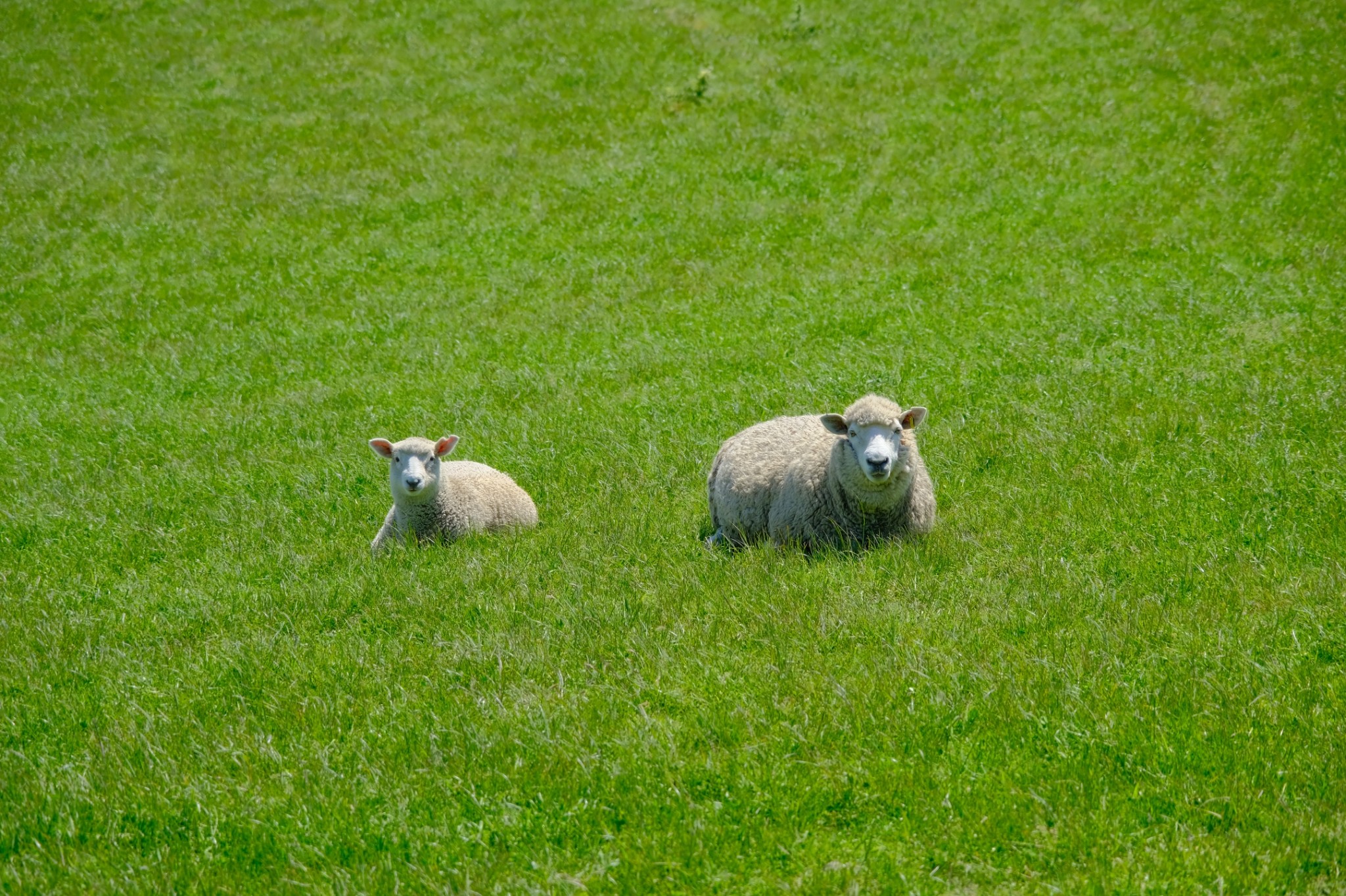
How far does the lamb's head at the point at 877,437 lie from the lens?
28.2ft

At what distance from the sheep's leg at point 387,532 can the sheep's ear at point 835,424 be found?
418 centimetres

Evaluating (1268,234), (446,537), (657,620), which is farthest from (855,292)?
(657,620)

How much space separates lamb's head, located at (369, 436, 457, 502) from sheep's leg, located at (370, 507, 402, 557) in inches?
8.6

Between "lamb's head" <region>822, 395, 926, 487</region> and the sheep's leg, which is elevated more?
"lamb's head" <region>822, 395, 926, 487</region>

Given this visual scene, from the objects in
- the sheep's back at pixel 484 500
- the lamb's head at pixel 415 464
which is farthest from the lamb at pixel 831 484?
the lamb's head at pixel 415 464

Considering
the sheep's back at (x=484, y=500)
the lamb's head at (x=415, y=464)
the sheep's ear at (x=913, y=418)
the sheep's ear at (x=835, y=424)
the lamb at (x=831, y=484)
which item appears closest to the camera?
the lamb at (x=831, y=484)

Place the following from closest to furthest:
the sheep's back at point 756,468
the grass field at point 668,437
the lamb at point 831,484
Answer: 1. the grass field at point 668,437
2. the lamb at point 831,484
3. the sheep's back at point 756,468

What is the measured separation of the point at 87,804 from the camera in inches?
233

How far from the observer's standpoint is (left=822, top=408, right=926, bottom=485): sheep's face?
858cm

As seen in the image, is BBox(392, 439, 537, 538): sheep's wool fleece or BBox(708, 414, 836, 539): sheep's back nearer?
BBox(708, 414, 836, 539): sheep's back

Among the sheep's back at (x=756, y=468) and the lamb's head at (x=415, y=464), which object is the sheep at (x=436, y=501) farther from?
the sheep's back at (x=756, y=468)

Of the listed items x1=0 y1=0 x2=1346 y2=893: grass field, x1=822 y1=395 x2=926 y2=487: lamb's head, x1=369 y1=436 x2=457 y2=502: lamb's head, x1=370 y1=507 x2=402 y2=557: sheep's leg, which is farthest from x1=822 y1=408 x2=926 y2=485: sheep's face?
x1=370 y1=507 x2=402 y2=557: sheep's leg

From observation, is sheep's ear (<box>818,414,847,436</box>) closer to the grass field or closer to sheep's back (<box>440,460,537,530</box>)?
the grass field

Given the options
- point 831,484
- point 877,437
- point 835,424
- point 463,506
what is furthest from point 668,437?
point 877,437
